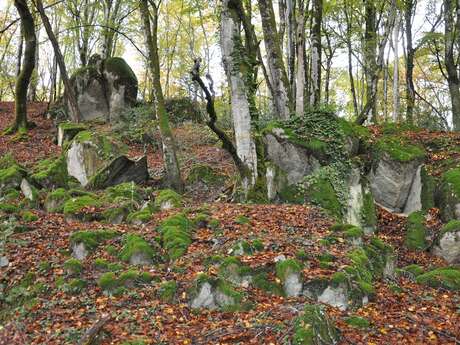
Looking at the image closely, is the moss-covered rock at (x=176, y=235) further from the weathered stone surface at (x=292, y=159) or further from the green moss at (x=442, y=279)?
the green moss at (x=442, y=279)

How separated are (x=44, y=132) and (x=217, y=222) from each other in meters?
12.7

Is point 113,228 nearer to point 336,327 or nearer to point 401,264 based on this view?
point 336,327

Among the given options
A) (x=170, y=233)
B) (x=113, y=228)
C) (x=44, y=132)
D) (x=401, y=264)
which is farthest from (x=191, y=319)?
(x=44, y=132)

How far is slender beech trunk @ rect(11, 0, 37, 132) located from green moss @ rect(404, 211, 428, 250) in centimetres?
1363

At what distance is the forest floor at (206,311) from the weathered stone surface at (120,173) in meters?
2.65

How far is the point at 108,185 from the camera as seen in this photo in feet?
36.9

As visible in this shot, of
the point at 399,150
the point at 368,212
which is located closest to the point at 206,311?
the point at 368,212

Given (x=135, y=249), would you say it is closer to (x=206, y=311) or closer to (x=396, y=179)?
(x=206, y=311)

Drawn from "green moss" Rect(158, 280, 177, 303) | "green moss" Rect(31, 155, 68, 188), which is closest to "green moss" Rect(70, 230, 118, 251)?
"green moss" Rect(158, 280, 177, 303)

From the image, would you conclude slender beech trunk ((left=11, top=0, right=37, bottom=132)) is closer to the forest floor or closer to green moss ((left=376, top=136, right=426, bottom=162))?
the forest floor

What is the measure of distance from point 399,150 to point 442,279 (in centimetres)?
587

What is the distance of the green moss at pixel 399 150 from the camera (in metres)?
12.0

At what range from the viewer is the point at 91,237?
7086 millimetres

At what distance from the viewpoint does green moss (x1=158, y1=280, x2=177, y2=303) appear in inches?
219
